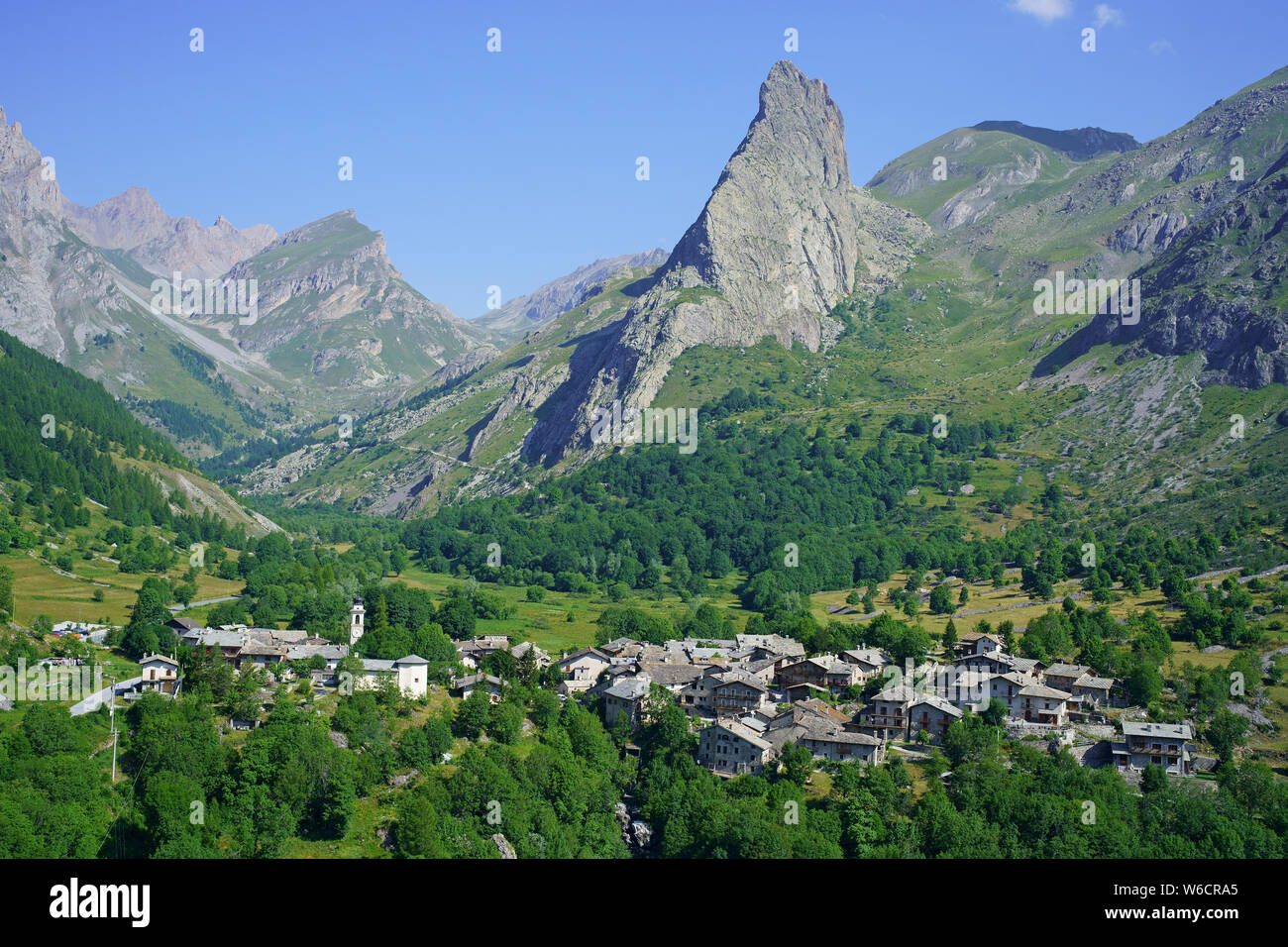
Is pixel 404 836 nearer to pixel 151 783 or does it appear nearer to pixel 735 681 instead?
pixel 151 783

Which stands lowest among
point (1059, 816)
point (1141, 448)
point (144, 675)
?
point (1059, 816)

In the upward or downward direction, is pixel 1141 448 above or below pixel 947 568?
above
